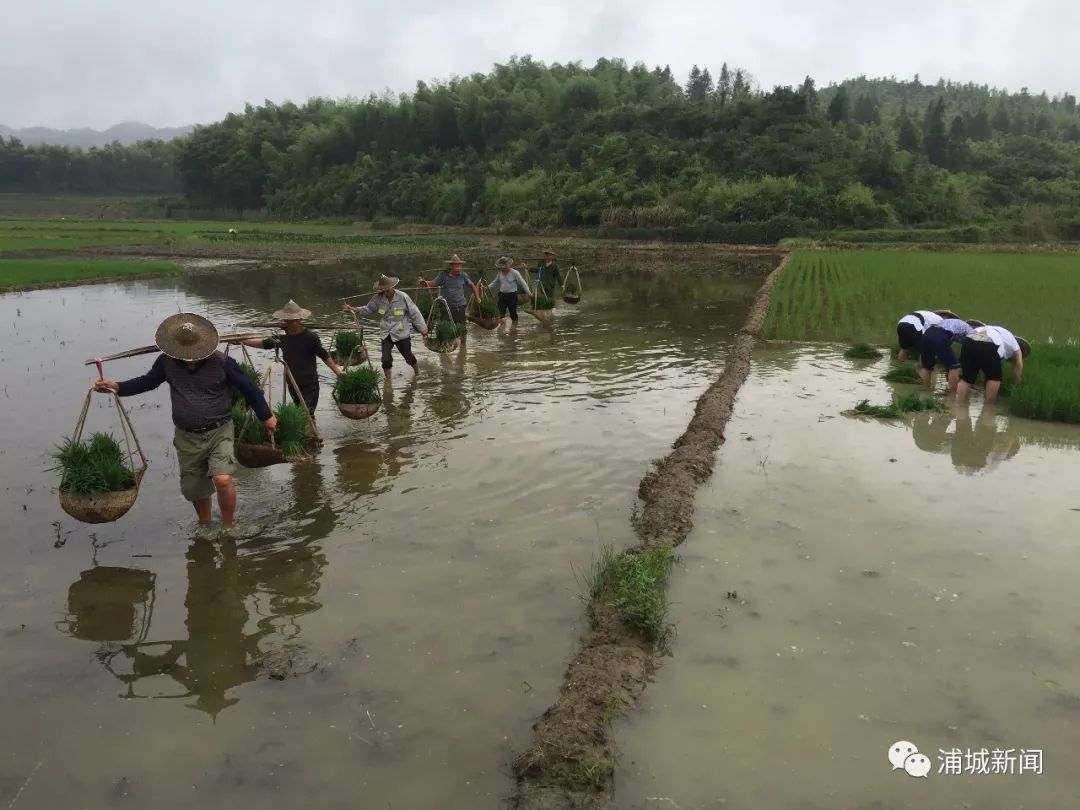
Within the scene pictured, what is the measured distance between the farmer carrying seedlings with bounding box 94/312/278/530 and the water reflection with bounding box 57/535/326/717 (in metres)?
0.45

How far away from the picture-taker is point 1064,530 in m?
4.93

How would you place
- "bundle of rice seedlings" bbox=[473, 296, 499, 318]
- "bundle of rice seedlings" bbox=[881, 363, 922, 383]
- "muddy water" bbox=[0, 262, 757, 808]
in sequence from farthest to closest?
1. "bundle of rice seedlings" bbox=[473, 296, 499, 318]
2. "bundle of rice seedlings" bbox=[881, 363, 922, 383]
3. "muddy water" bbox=[0, 262, 757, 808]

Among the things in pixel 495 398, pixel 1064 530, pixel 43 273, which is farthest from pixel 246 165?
pixel 1064 530

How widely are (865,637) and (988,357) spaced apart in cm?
530

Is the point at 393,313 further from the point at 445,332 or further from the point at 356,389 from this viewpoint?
the point at 356,389

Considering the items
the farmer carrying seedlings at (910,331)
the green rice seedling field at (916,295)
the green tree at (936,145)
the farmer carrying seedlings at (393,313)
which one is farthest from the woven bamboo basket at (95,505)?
the green tree at (936,145)

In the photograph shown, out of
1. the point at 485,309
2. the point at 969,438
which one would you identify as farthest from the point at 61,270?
the point at 969,438

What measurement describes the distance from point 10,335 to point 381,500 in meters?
10.9

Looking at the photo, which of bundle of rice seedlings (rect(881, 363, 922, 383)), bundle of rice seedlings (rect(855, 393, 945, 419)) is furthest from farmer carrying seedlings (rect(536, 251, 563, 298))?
bundle of rice seedlings (rect(855, 393, 945, 419))

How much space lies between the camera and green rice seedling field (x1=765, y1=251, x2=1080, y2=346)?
41.6 feet

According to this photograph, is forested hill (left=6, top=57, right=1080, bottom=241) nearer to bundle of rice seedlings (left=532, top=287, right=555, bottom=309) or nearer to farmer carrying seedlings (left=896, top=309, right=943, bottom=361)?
bundle of rice seedlings (left=532, top=287, right=555, bottom=309)

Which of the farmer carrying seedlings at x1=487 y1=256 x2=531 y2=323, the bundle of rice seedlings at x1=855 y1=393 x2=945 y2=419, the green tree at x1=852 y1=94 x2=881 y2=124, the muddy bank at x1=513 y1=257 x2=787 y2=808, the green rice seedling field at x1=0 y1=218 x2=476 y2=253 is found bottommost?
the muddy bank at x1=513 y1=257 x2=787 y2=808

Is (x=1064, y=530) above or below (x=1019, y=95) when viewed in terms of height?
below

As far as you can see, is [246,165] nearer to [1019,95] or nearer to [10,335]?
[10,335]
